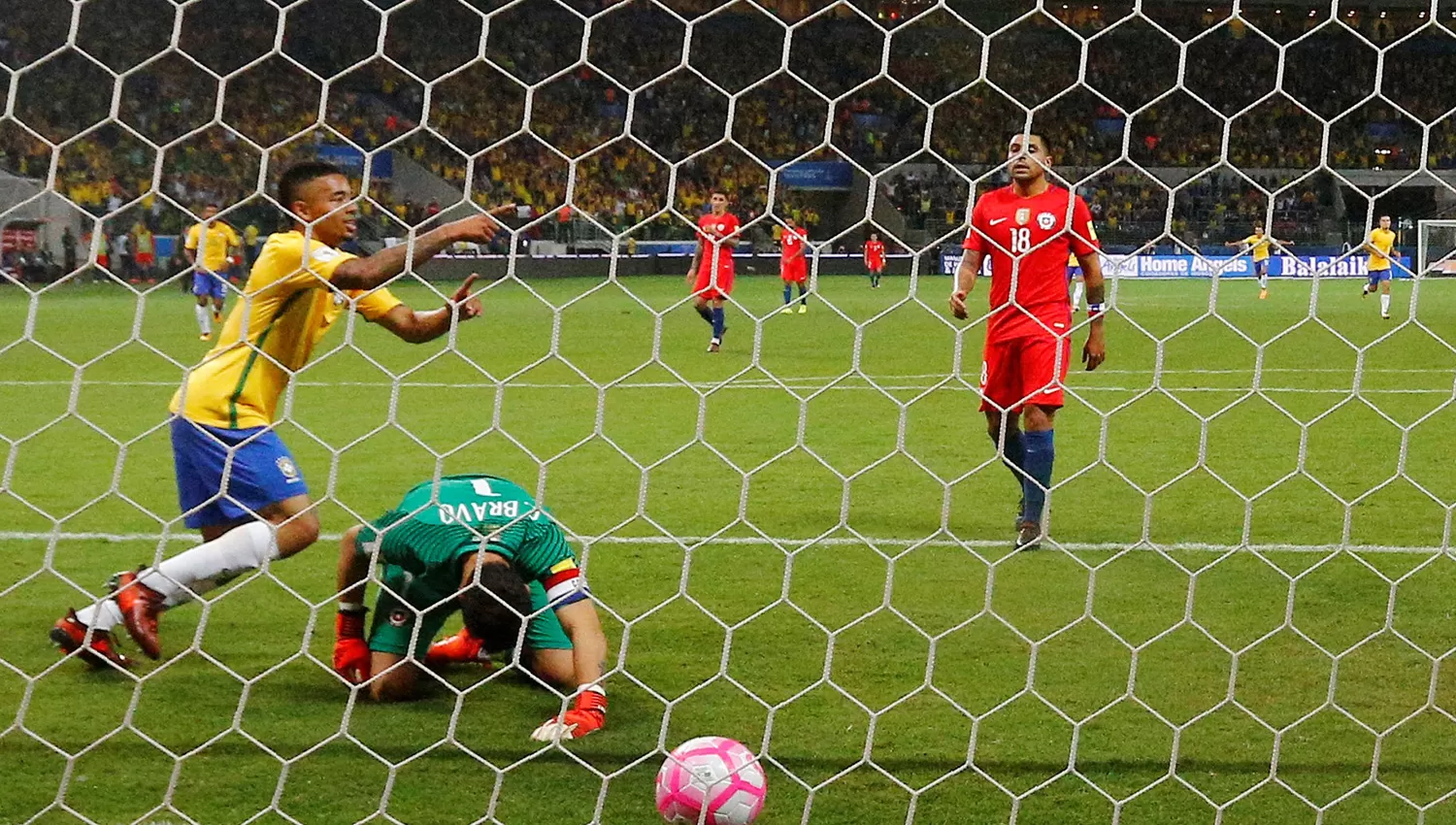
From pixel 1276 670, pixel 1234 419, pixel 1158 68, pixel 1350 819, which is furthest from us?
pixel 1158 68

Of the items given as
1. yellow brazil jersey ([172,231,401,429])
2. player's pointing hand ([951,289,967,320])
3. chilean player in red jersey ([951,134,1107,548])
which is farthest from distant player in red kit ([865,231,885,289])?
yellow brazil jersey ([172,231,401,429])

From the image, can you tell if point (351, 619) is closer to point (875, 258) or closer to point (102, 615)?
point (102, 615)

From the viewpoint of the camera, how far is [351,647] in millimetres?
3900

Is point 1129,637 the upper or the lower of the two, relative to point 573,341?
upper

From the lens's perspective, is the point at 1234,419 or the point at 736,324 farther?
→ the point at 736,324

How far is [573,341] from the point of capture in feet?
46.3

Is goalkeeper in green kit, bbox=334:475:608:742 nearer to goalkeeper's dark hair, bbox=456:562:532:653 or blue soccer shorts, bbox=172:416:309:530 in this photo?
goalkeeper's dark hair, bbox=456:562:532:653

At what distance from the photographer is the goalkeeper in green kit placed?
11.6 feet

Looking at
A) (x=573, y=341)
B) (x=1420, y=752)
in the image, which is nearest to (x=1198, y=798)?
(x=1420, y=752)

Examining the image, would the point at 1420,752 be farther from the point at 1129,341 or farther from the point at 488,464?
the point at 1129,341

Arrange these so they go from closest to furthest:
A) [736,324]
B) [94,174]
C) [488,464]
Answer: [94,174] < [488,464] < [736,324]

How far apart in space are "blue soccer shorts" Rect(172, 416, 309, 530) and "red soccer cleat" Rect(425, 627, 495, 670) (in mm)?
540

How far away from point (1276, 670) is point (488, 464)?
4268 millimetres

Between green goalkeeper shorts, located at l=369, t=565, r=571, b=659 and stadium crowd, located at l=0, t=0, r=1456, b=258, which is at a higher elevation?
green goalkeeper shorts, located at l=369, t=565, r=571, b=659
